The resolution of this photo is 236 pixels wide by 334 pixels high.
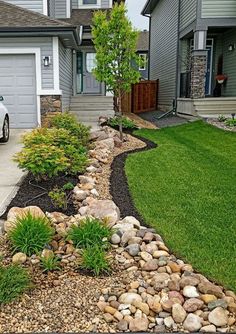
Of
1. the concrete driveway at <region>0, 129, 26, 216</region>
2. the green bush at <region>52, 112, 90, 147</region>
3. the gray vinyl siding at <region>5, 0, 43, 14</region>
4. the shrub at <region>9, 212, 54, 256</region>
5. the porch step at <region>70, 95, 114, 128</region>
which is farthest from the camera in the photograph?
the porch step at <region>70, 95, 114, 128</region>

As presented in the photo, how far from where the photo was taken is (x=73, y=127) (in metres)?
8.14

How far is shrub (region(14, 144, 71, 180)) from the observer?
16.9 feet

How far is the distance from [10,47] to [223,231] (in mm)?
9348

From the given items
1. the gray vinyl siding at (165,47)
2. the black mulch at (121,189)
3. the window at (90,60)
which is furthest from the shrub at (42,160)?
the gray vinyl siding at (165,47)

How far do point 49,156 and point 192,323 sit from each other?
3.31 metres

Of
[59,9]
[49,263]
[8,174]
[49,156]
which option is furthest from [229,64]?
[49,263]

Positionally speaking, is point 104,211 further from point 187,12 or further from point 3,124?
point 187,12

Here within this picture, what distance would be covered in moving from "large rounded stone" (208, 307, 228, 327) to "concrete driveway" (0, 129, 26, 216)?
274cm

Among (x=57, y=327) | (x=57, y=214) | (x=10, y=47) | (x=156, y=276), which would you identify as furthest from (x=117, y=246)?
(x=10, y=47)

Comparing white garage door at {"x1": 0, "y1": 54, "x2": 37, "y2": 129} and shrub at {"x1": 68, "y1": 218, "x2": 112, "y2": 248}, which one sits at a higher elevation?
white garage door at {"x1": 0, "y1": 54, "x2": 37, "y2": 129}

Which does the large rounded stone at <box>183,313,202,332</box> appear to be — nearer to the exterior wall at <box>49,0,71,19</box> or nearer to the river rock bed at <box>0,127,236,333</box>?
the river rock bed at <box>0,127,236,333</box>

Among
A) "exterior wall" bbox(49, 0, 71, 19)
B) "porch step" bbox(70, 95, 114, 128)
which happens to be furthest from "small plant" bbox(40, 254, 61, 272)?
"exterior wall" bbox(49, 0, 71, 19)

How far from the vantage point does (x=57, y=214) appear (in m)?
4.09

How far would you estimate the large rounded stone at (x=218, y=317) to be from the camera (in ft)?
8.27
